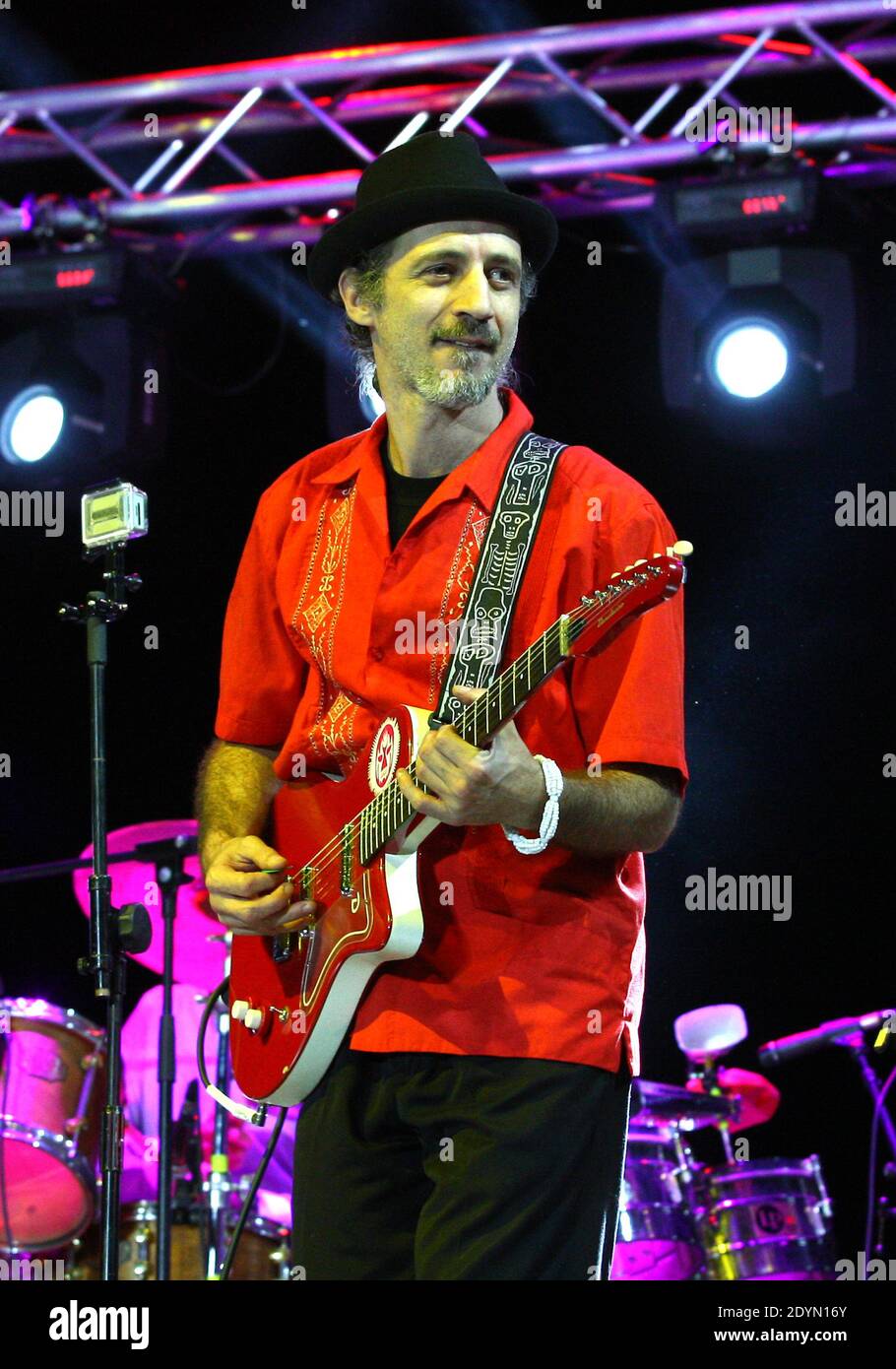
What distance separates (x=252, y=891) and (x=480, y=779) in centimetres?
81

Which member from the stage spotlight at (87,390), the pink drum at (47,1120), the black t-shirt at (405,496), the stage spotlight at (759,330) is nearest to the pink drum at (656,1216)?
the pink drum at (47,1120)

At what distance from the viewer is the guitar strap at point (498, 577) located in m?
2.87

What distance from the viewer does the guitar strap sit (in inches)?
113

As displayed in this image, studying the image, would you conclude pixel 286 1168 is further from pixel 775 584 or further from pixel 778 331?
pixel 778 331

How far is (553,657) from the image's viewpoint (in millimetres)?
2600

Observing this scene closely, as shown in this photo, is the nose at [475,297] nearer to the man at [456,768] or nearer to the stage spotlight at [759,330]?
the man at [456,768]

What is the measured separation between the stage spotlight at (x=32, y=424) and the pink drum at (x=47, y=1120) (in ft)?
8.13

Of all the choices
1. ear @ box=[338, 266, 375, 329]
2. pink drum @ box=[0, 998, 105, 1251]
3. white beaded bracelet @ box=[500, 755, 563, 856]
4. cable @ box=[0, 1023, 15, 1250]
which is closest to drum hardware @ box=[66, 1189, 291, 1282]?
pink drum @ box=[0, 998, 105, 1251]

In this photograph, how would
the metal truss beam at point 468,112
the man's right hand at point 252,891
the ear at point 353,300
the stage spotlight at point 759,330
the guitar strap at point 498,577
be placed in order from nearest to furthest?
the guitar strap at point 498,577
the man's right hand at point 252,891
the ear at point 353,300
the metal truss beam at point 468,112
the stage spotlight at point 759,330

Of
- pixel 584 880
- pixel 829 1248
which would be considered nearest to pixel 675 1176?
pixel 829 1248

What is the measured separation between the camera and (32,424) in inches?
284

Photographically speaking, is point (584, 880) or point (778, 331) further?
point (778, 331)

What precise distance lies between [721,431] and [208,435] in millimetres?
2645
